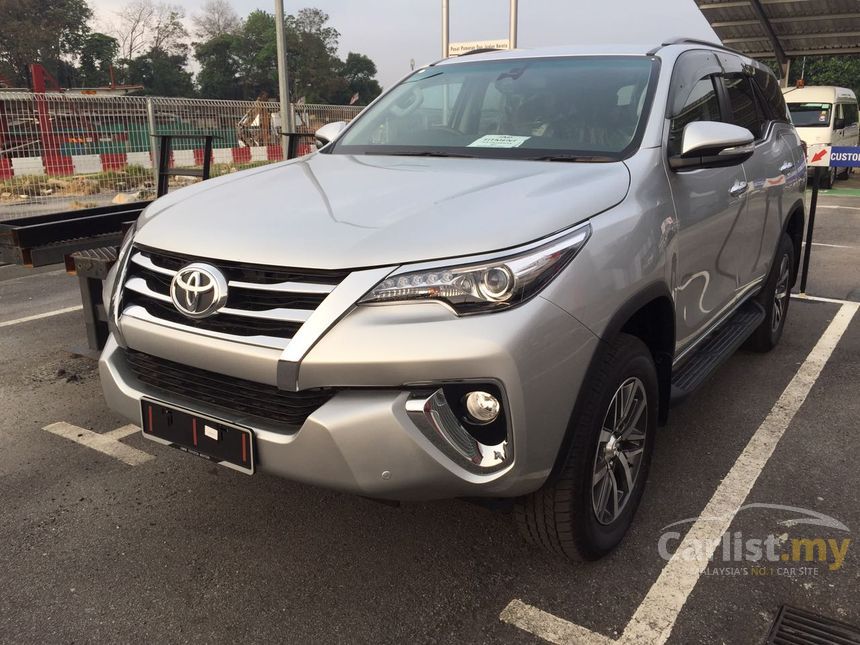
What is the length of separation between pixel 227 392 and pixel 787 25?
850 inches

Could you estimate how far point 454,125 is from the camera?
11.4 ft

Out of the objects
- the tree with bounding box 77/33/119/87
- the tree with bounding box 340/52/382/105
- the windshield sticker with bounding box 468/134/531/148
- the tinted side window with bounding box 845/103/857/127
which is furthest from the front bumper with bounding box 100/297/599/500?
the tree with bounding box 340/52/382/105

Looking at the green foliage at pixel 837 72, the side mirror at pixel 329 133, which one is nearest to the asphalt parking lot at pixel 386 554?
the side mirror at pixel 329 133

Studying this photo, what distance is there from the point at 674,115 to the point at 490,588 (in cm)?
196

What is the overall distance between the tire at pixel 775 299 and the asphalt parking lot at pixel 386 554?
79cm

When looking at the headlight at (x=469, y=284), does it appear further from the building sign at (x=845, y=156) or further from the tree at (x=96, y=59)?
the tree at (x=96, y=59)

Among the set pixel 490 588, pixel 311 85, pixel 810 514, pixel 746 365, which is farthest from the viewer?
pixel 311 85

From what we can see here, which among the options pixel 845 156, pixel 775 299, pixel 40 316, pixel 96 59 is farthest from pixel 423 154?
pixel 96 59

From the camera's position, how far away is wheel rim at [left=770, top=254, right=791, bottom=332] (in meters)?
4.71

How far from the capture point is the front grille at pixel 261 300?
A: 82.9 inches

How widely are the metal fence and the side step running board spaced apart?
787cm

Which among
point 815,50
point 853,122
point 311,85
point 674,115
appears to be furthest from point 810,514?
point 311,85

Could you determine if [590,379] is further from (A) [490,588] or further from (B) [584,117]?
(B) [584,117]
